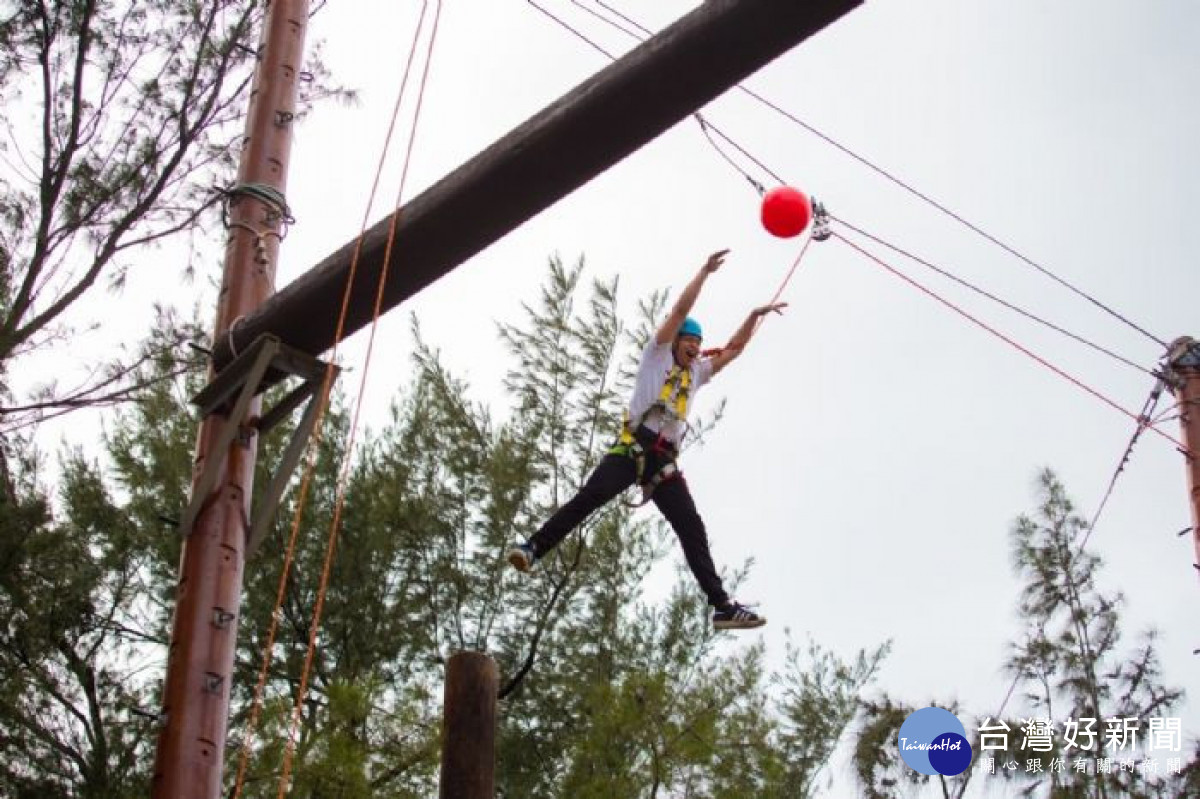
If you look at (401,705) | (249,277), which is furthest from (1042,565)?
(249,277)

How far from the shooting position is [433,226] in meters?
5.17

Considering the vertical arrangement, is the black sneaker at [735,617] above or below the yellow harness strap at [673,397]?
below

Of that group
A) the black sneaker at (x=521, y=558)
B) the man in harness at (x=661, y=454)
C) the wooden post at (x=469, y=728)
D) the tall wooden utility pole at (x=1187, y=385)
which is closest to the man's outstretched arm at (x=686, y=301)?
the man in harness at (x=661, y=454)

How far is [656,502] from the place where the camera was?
245 inches

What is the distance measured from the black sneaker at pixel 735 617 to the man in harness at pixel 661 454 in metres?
0.07

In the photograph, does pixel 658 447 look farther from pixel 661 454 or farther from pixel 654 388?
pixel 654 388

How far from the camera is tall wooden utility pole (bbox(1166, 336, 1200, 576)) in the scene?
7578 millimetres

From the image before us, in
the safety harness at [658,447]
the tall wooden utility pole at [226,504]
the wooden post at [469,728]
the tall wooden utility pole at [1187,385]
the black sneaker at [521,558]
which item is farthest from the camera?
the tall wooden utility pole at [1187,385]

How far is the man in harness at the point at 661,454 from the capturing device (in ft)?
19.6

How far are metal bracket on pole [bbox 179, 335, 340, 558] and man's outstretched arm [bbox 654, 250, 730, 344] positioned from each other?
127 centimetres

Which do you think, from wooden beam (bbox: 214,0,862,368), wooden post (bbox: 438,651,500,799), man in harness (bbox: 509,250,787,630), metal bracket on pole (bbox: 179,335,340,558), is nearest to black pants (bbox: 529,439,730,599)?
man in harness (bbox: 509,250,787,630)

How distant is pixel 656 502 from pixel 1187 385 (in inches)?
126

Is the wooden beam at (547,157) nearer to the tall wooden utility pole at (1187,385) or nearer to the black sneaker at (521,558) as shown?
the black sneaker at (521,558)

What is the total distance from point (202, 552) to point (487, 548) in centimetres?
609
